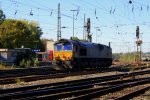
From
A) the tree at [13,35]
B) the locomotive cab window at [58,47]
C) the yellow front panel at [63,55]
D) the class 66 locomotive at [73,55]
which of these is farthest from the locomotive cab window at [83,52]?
the tree at [13,35]

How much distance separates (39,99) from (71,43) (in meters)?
22.7

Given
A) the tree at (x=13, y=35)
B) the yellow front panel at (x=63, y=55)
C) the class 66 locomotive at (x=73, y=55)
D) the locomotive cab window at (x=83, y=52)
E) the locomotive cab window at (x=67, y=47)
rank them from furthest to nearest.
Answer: the tree at (x=13, y=35) → the locomotive cab window at (x=83, y=52) → the locomotive cab window at (x=67, y=47) → the yellow front panel at (x=63, y=55) → the class 66 locomotive at (x=73, y=55)

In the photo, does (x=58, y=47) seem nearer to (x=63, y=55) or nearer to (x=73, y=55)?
(x=63, y=55)

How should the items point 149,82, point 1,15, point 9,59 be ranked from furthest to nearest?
point 1,15 → point 9,59 → point 149,82

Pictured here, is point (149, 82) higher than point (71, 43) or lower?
lower

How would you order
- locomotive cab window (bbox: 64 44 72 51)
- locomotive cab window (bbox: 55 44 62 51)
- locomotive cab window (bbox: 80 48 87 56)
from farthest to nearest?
locomotive cab window (bbox: 80 48 87 56) → locomotive cab window (bbox: 55 44 62 51) → locomotive cab window (bbox: 64 44 72 51)

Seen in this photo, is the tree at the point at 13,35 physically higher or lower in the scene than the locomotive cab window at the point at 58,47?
higher

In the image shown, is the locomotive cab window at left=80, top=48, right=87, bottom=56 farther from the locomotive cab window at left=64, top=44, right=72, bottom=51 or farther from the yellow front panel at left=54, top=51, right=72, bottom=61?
the yellow front panel at left=54, top=51, right=72, bottom=61

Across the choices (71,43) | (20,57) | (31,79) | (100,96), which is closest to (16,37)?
(20,57)

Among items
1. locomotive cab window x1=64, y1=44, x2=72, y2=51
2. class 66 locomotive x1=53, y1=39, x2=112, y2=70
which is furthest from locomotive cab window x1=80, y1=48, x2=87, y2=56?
locomotive cab window x1=64, y1=44, x2=72, y2=51

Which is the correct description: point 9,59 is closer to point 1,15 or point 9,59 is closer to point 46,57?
point 46,57

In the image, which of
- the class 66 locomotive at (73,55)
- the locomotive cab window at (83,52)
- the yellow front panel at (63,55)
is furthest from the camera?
the locomotive cab window at (83,52)

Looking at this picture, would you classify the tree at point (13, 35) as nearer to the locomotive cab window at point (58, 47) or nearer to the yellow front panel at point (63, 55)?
the locomotive cab window at point (58, 47)

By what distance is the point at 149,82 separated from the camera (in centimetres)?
→ 2239
